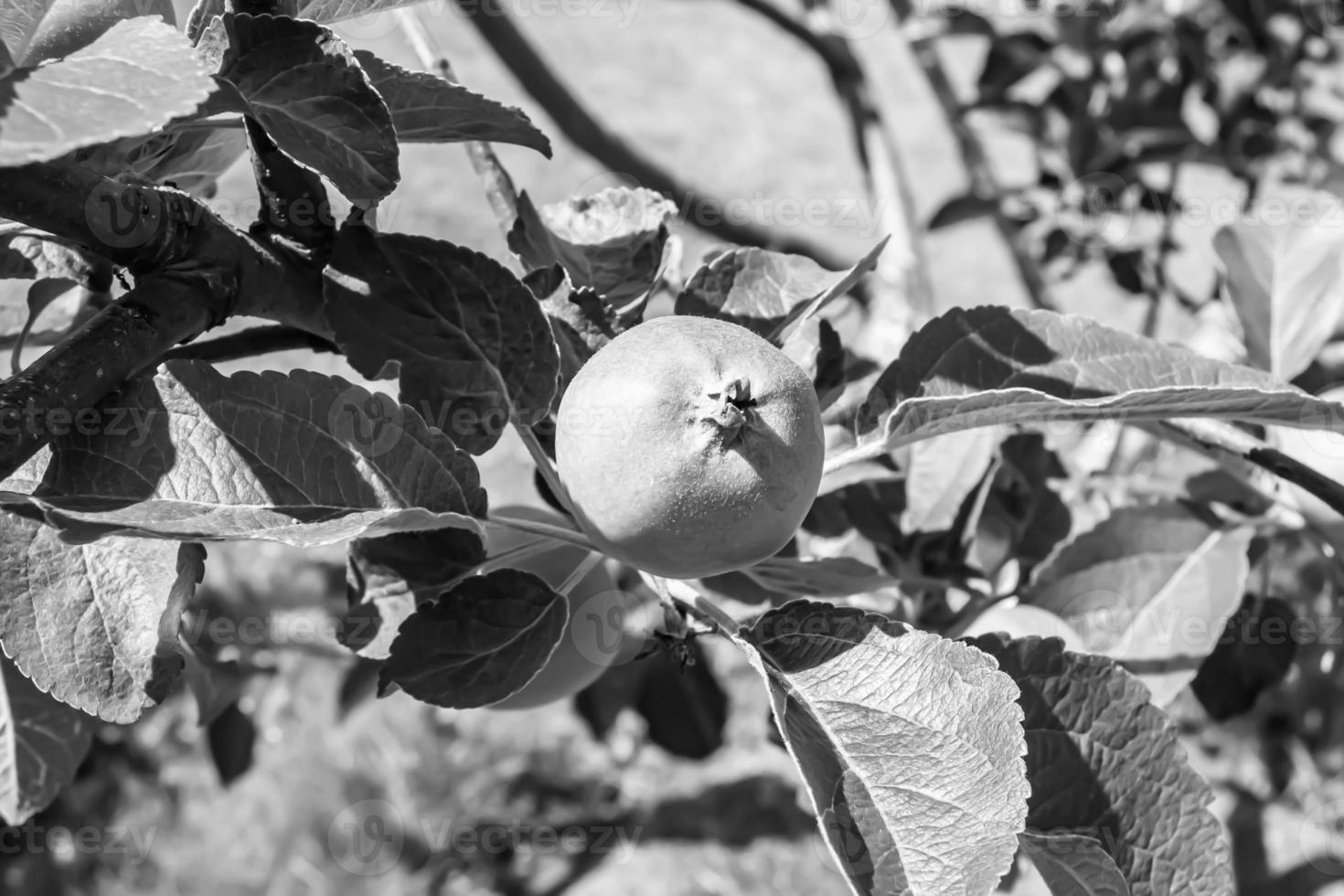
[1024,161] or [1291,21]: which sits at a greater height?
[1291,21]

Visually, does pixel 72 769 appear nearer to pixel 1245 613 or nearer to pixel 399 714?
pixel 1245 613

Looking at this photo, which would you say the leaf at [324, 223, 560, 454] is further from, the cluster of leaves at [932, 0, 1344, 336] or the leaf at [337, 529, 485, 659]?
the cluster of leaves at [932, 0, 1344, 336]

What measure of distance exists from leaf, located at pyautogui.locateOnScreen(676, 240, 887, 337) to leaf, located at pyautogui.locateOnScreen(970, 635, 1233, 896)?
7.7 inches

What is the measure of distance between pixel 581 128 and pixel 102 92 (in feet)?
4.35

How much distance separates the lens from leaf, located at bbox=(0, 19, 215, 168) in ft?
1.12

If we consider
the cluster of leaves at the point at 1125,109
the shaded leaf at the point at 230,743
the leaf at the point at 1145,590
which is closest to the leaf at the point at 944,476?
the leaf at the point at 1145,590

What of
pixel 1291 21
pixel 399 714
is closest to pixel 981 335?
pixel 1291 21

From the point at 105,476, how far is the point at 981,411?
35 cm

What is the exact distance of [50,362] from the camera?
426 mm

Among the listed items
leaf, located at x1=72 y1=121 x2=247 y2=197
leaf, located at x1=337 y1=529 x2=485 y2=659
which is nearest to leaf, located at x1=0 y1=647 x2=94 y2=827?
leaf, located at x1=337 y1=529 x2=485 y2=659

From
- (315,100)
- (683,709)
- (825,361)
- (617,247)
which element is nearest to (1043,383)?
(825,361)

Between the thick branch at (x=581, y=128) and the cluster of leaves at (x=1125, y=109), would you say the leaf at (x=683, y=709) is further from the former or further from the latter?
the cluster of leaves at (x=1125, y=109)

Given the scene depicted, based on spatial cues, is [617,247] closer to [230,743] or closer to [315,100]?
[315,100]

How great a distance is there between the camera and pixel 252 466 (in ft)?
1.55
